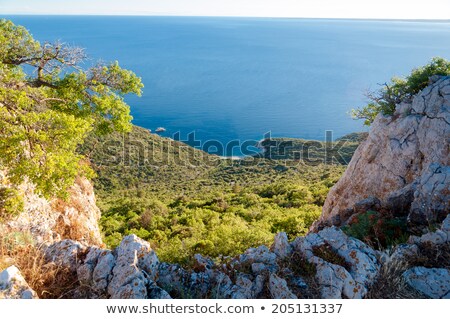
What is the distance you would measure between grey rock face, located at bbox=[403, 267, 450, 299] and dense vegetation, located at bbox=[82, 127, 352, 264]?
15.4ft

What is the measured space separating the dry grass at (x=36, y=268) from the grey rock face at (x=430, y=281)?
252 inches

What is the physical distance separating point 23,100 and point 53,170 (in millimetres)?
2540

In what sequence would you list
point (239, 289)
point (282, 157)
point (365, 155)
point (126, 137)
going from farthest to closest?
1. point (282, 157)
2. point (126, 137)
3. point (365, 155)
4. point (239, 289)

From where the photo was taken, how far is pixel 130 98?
582 feet

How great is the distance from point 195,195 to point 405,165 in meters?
36.4

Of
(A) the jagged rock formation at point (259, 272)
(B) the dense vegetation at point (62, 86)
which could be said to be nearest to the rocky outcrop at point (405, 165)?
(A) the jagged rock formation at point (259, 272)

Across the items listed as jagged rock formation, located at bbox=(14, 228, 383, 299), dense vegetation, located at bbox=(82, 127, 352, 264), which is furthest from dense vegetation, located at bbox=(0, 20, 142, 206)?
jagged rock formation, located at bbox=(14, 228, 383, 299)

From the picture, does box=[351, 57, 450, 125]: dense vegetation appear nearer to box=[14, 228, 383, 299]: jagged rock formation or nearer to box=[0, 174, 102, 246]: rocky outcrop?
box=[14, 228, 383, 299]: jagged rock formation

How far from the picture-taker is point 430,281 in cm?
613

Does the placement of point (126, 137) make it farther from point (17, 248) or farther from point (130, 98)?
point (130, 98)

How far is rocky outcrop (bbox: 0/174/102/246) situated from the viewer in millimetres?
8926

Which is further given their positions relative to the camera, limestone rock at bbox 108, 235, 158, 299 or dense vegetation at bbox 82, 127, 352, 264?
dense vegetation at bbox 82, 127, 352, 264

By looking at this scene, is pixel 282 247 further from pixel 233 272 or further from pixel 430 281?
pixel 430 281

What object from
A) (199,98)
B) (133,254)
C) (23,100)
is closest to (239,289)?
(133,254)
